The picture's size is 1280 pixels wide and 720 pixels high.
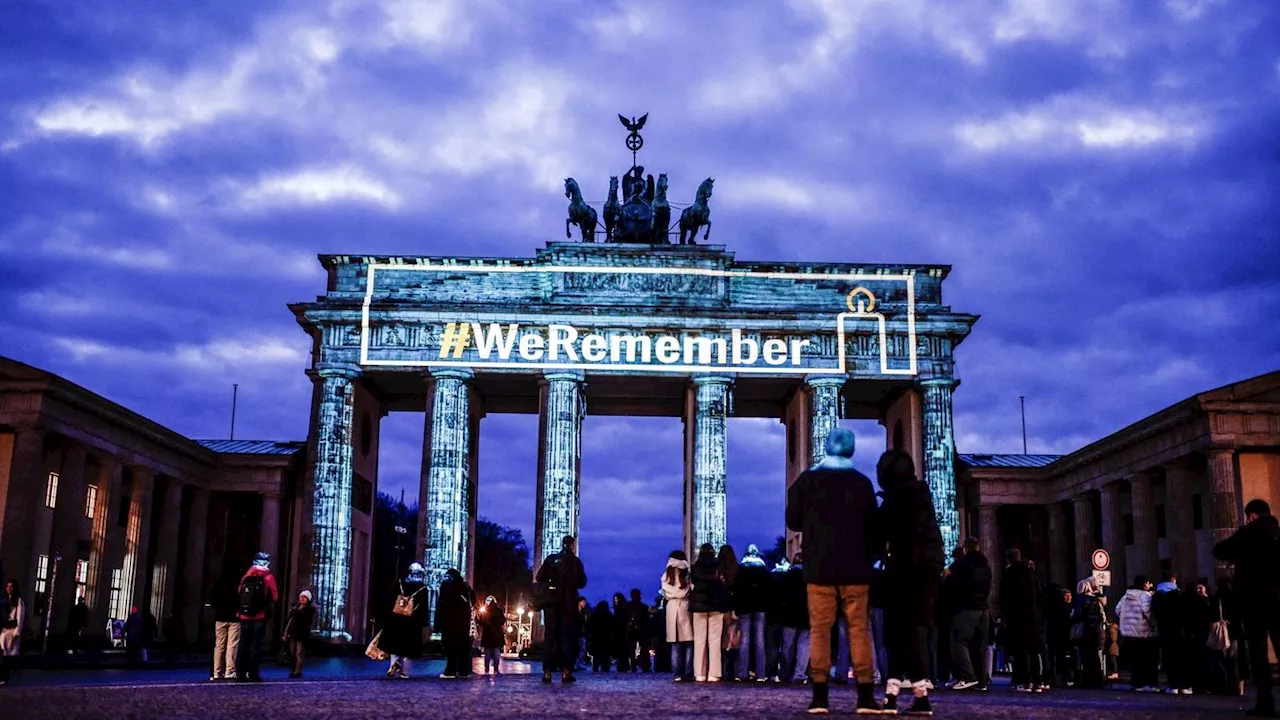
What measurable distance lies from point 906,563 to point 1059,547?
38.8 m

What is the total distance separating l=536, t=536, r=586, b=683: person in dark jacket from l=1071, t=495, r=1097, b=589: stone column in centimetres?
2881

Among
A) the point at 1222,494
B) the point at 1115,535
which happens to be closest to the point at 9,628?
the point at 1222,494

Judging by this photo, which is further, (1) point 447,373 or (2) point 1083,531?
(1) point 447,373

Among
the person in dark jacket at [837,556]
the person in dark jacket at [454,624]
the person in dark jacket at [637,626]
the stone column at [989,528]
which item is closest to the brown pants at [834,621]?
the person in dark jacket at [837,556]

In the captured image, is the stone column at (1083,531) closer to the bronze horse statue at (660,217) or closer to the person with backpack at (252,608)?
the bronze horse statue at (660,217)

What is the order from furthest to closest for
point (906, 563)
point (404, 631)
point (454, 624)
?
point (404, 631) < point (454, 624) < point (906, 563)

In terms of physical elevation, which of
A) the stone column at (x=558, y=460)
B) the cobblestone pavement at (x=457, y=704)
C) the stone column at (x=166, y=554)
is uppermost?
the stone column at (x=558, y=460)

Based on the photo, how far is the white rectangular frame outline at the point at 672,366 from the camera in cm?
4422

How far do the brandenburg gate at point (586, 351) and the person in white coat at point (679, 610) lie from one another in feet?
74.9

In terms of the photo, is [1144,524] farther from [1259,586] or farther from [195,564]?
[195,564]

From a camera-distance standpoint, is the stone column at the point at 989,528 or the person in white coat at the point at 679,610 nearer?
the person in white coat at the point at 679,610

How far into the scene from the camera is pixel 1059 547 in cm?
4678

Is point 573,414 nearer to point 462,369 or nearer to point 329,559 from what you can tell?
point 462,369

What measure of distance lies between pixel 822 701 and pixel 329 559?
3545cm
